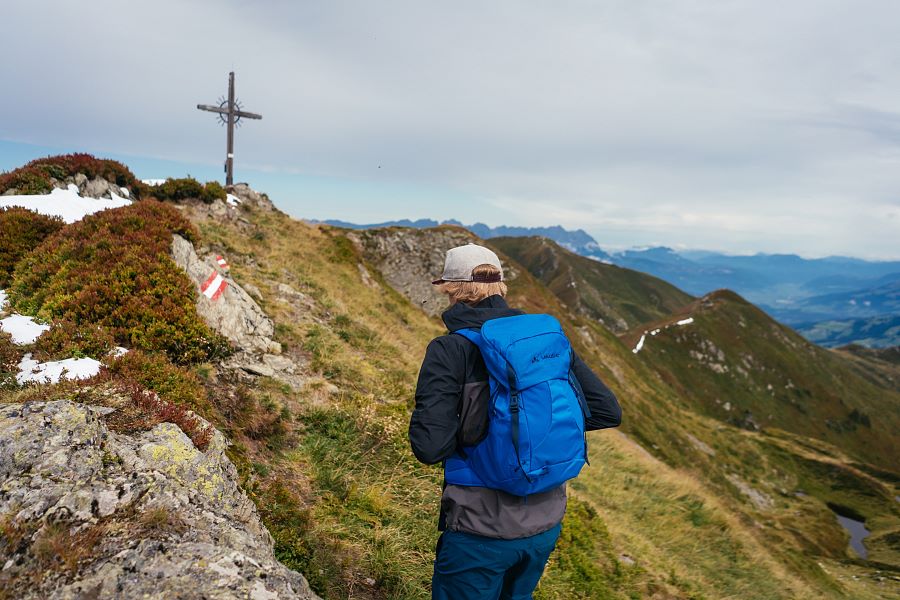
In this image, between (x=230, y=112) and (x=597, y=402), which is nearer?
(x=597, y=402)

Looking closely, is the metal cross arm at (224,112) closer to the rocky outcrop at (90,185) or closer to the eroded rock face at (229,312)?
the rocky outcrop at (90,185)

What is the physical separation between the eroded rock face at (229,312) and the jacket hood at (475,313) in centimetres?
674

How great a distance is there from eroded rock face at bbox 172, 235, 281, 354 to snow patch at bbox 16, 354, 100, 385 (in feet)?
8.45

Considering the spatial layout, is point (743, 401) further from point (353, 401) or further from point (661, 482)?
point (353, 401)

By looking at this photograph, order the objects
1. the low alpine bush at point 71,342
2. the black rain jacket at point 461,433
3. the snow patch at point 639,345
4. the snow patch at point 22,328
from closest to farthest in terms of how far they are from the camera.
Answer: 1. the black rain jacket at point 461,433
2. the low alpine bush at point 71,342
3. the snow patch at point 22,328
4. the snow patch at point 639,345

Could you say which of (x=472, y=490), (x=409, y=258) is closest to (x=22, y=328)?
(x=472, y=490)

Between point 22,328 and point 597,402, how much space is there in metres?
8.72

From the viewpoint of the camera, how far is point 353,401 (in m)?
8.73

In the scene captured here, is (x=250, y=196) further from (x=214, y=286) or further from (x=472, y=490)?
(x=472, y=490)

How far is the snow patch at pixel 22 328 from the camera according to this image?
657cm

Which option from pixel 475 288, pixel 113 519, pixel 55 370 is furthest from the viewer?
pixel 55 370

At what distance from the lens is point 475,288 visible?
3.75 metres

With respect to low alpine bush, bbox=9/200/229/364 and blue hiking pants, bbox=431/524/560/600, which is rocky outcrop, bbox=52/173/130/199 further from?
blue hiking pants, bbox=431/524/560/600

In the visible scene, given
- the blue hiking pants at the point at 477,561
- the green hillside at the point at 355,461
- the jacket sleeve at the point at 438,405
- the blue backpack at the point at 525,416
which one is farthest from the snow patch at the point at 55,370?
the blue backpack at the point at 525,416
